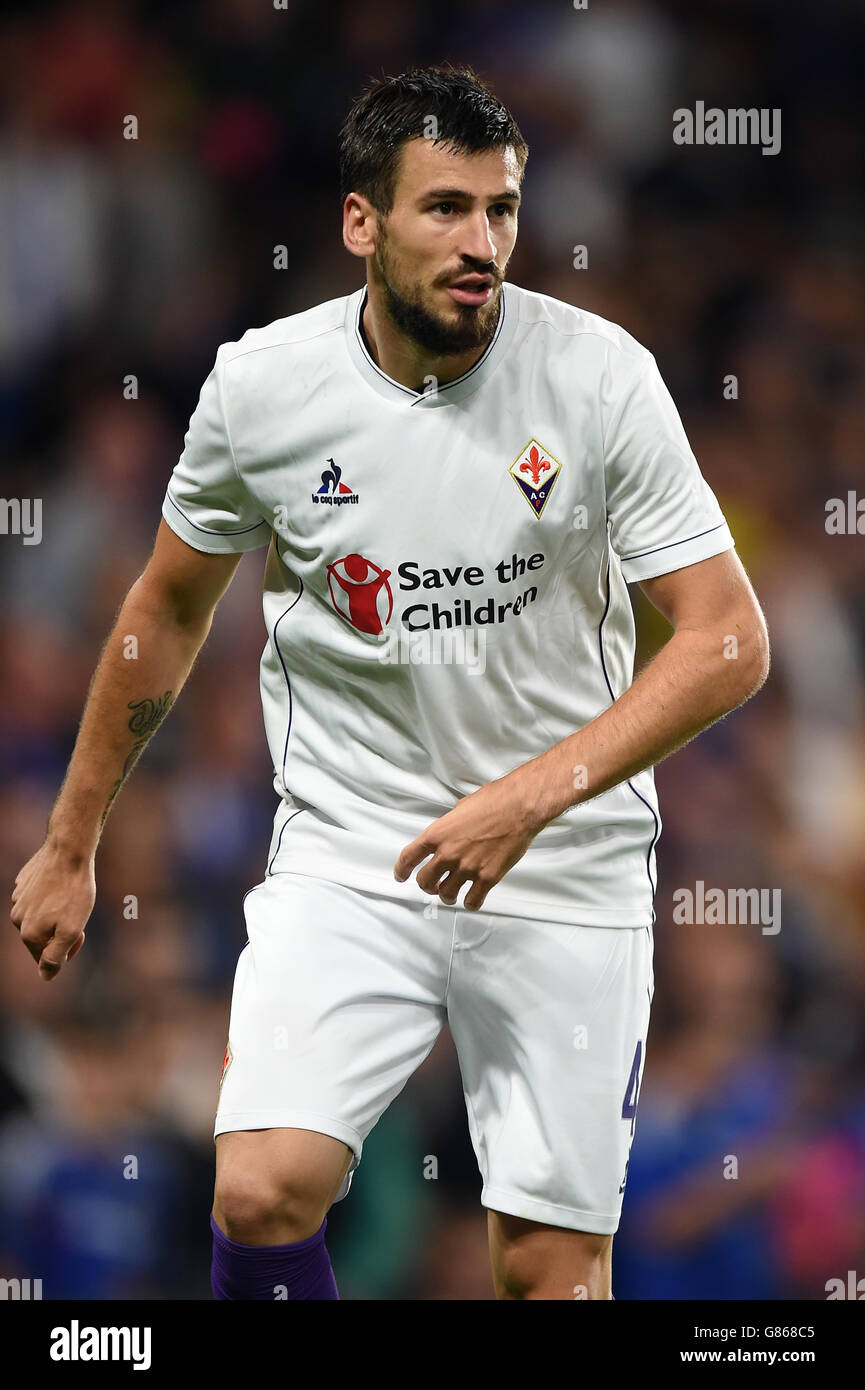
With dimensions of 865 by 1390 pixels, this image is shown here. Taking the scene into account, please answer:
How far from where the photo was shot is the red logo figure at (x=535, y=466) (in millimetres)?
2615

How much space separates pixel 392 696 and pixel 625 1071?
0.72m

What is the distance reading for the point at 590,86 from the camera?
4.98m

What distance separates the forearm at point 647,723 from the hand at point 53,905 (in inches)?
33.7

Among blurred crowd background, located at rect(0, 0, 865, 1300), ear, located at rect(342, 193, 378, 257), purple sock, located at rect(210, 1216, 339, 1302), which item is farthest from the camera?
blurred crowd background, located at rect(0, 0, 865, 1300)

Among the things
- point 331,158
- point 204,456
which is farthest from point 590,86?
point 204,456

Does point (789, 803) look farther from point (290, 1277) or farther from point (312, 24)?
point (312, 24)

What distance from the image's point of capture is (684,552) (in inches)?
99.9

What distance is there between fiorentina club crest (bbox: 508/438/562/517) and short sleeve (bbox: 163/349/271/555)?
0.44 meters

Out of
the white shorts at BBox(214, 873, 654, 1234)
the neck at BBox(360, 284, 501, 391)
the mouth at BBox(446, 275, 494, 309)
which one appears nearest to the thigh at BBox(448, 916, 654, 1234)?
the white shorts at BBox(214, 873, 654, 1234)

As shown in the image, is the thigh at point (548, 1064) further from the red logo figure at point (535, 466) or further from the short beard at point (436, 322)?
the short beard at point (436, 322)

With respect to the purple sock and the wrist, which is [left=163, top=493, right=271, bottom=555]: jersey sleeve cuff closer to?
the wrist

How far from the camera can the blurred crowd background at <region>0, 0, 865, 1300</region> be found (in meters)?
3.96

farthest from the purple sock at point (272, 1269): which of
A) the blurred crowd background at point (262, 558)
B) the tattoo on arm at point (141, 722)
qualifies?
the blurred crowd background at point (262, 558)

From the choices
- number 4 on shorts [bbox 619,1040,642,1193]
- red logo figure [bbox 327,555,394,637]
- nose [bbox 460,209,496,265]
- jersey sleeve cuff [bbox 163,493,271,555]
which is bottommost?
number 4 on shorts [bbox 619,1040,642,1193]
